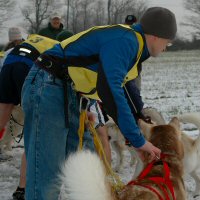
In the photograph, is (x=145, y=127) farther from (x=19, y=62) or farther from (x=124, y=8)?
(x=124, y=8)

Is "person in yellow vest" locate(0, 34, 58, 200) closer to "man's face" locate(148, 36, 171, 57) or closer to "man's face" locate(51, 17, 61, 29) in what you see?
"man's face" locate(148, 36, 171, 57)

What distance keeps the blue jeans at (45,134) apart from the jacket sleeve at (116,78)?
1.32 feet

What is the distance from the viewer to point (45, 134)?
254 cm

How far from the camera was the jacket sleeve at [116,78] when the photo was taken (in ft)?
7.33

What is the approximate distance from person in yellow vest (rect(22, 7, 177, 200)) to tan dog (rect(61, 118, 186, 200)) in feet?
0.72

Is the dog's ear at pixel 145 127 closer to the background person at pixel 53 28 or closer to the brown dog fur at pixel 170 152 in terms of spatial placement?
the brown dog fur at pixel 170 152

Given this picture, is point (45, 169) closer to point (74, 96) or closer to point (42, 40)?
point (74, 96)

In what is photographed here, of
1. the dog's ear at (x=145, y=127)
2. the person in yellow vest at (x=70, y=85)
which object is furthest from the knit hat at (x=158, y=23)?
the dog's ear at (x=145, y=127)

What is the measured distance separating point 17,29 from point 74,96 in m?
2.66

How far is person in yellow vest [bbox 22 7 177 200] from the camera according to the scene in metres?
2.33

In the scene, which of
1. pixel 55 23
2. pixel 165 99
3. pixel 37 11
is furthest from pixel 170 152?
pixel 37 11

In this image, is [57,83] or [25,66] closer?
[57,83]

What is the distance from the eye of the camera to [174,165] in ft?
8.86

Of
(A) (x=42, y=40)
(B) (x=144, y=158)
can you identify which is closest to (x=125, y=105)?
(B) (x=144, y=158)
